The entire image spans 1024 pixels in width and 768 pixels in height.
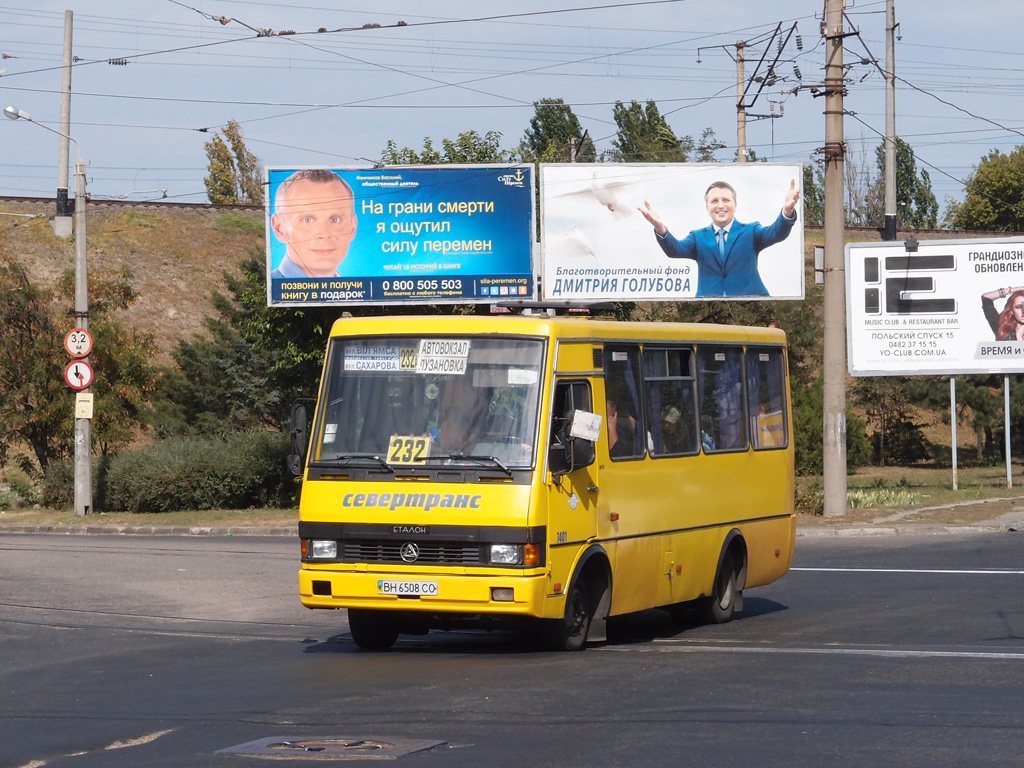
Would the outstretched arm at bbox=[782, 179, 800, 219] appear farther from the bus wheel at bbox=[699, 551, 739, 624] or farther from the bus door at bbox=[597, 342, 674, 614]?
the bus door at bbox=[597, 342, 674, 614]

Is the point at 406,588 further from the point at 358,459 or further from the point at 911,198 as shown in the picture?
the point at 911,198

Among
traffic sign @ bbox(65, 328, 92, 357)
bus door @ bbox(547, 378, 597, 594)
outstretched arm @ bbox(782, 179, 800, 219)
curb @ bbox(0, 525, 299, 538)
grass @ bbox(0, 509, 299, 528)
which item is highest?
outstretched arm @ bbox(782, 179, 800, 219)

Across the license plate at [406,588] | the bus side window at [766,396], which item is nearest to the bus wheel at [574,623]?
the license plate at [406,588]

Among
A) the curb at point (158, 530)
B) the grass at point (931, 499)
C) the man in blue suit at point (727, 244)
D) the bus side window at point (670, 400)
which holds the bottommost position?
the curb at point (158, 530)

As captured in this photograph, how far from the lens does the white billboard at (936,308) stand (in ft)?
103

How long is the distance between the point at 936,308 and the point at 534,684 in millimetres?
24579

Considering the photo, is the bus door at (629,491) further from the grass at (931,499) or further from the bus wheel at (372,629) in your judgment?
the grass at (931,499)

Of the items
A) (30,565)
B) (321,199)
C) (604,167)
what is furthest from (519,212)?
(30,565)

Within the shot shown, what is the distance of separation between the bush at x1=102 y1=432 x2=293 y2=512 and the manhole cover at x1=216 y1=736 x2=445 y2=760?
2409 cm

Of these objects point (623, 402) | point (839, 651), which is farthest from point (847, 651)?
point (623, 402)

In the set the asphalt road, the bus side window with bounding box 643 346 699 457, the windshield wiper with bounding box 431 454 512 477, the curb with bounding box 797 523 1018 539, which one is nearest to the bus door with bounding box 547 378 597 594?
the windshield wiper with bounding box 431 454 512 477

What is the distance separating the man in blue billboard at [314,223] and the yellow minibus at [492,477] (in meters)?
20.2

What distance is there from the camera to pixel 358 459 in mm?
10891

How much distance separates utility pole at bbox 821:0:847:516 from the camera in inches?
994
